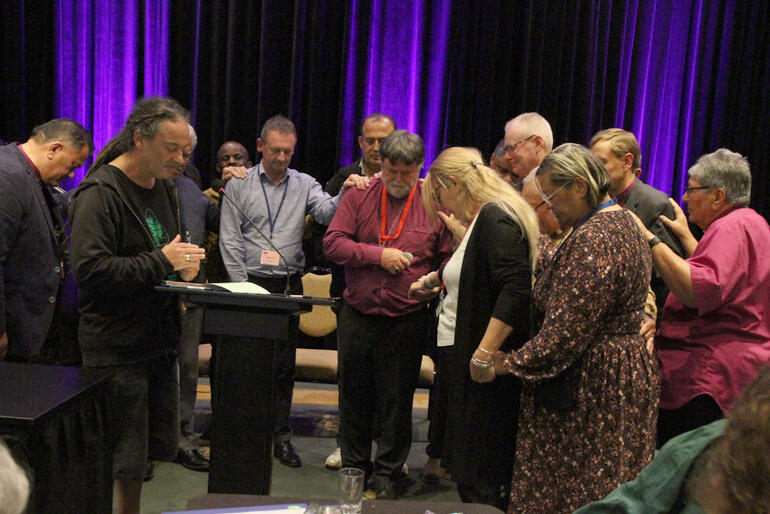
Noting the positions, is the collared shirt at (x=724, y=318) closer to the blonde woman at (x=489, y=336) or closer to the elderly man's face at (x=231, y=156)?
the blonde woman at (x=489, y=336)

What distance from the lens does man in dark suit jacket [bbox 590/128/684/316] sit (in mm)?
2898

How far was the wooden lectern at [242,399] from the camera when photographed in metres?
2.25

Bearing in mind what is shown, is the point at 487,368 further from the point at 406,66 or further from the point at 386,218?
the point at 406,66

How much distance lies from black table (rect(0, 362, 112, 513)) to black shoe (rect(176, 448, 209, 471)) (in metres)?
1.40

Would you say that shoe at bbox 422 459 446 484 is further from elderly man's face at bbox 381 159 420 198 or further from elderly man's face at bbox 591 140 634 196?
elderly man's face at bbox 591 140 634 196

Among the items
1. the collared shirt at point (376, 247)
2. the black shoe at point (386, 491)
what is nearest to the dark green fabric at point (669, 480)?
the collared shirt at point (376, 247)

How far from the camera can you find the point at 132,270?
227cm

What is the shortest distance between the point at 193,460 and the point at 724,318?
2502mm

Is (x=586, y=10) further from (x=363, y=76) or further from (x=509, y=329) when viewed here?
(x=509, y=329)

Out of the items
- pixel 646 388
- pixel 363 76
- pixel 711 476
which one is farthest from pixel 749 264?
pixel 363 76

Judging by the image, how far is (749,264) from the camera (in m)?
2.50

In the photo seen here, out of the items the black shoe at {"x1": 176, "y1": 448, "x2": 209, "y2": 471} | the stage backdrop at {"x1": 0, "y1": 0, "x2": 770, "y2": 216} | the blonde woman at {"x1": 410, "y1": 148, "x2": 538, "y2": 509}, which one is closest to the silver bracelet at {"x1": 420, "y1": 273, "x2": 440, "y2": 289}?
the blonde woman at {"x1": 410, "y1": 148, "x2": 538, "y2": 509}

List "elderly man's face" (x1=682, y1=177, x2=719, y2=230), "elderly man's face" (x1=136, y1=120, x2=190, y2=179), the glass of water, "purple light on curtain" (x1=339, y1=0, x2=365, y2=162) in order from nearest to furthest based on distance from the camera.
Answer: the glass of water
"elderly man's face" (x1=136, y1=120, x2=190, y2=179)
"elderly man's face" (x1=682, y1=177, x2=719, y2=230)
"purple light on curtain" (x1=339, y1=0, x2=365, y2=162)

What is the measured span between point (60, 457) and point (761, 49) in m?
5.86
